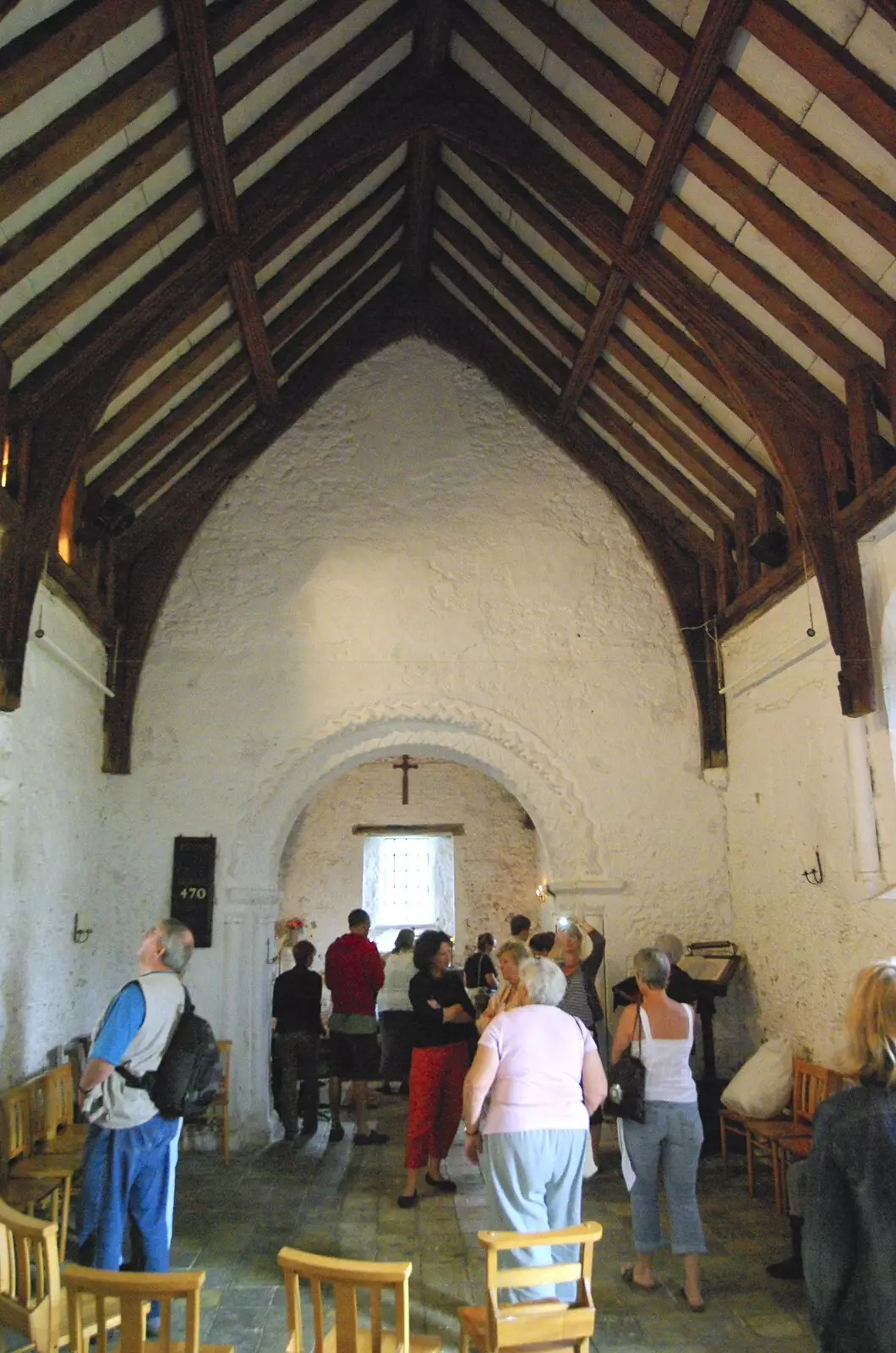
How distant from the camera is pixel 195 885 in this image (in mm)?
6824

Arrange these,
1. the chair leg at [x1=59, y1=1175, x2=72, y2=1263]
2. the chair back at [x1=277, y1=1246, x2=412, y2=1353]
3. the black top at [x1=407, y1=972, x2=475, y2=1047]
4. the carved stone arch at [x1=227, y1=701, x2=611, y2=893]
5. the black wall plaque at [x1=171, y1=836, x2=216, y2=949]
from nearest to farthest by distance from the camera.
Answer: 1. the chair back at [x1=277, y1=1246, x2=412, y2=1353]
2. the chair leg at [x1=59, y1=1175, x2=72, y2=1263]
3. the black top at [x1=407, y1=972, x2=475, y2=1047]
4. the black wall plaque at [x1=171, y1=836, x2=216, y2=949]
5. the carved stone arch at [x1=227, y1=701, x2=611, y2=893]

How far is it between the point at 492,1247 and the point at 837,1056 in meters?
1.00

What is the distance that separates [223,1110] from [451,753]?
286 centimetres

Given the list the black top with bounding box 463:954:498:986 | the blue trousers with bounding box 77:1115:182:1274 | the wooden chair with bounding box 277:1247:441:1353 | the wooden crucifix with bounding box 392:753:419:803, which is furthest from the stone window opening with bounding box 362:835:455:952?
the wooden chair with bounding box 277:1247:441:1353

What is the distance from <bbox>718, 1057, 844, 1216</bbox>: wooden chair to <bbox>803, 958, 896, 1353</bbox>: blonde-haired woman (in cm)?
303

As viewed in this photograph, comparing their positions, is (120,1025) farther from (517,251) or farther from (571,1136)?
(517,251)

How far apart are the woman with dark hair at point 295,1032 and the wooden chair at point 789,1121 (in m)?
2.62

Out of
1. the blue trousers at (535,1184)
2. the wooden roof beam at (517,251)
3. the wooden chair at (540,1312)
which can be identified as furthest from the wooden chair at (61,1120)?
the wooden roof beam at (517,251)

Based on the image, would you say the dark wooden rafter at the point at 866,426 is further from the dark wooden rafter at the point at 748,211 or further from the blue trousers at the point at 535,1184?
the blue trousers at the point at 535,1184

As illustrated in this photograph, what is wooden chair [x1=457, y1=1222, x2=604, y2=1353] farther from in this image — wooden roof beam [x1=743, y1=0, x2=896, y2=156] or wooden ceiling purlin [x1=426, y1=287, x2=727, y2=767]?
wooden ceiling purlin [x1=426, y1=287, x2=727, y2=767]

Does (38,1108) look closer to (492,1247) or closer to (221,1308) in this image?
(221,1308)

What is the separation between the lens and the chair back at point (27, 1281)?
2303 mm

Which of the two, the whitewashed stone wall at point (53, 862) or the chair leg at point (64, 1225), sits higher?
the whitewashed stone wall at point (53, 862)

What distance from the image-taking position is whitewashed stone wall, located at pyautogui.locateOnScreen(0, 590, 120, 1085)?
526cm
